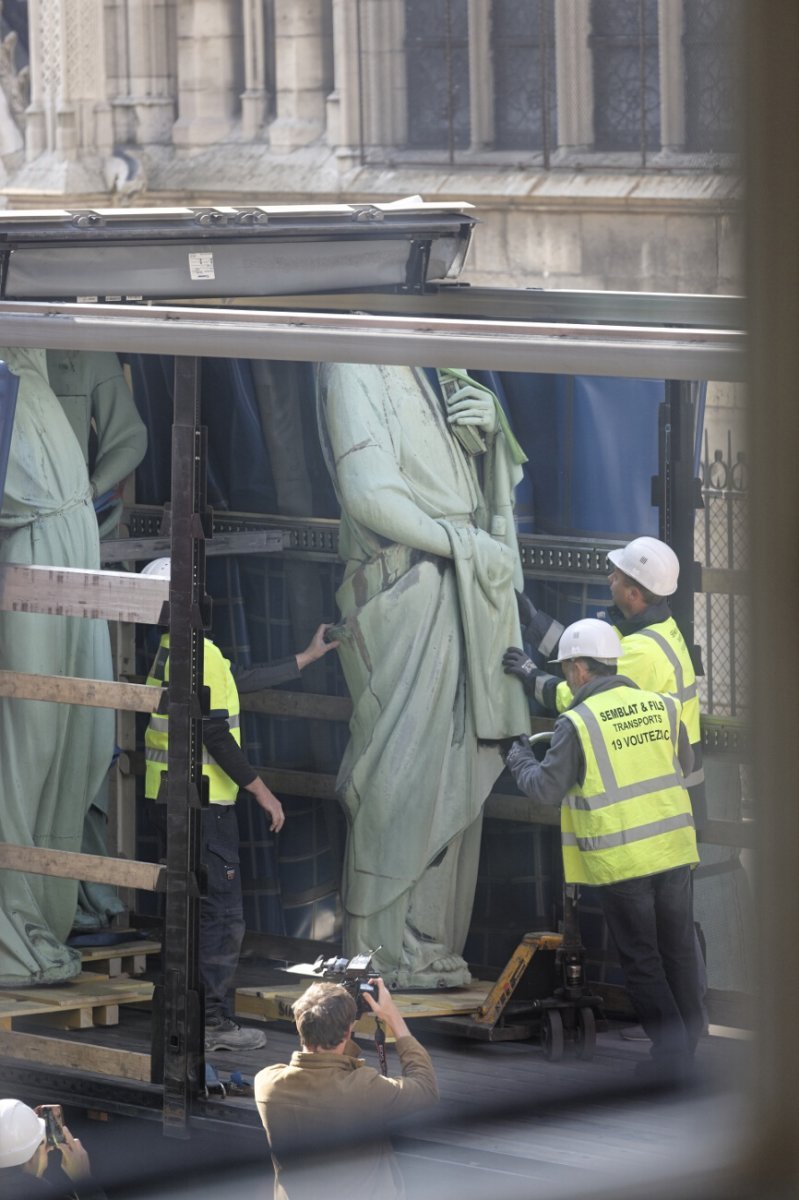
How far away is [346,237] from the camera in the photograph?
513 cm

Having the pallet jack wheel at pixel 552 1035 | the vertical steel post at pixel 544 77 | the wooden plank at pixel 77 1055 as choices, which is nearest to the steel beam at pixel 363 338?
the wooden plank at pixel 77 1055

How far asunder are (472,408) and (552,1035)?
4.84ft

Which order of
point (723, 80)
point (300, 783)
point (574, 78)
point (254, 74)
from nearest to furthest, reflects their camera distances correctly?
point (723, 80)
point (300, 783)
point (574, 78)
point (254, 74)

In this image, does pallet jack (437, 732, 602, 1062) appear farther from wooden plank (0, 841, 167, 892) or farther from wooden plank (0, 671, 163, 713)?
wooden plank (0, 671, 163, 713)

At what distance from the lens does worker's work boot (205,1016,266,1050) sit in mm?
4594

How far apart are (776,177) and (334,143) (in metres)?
13.8

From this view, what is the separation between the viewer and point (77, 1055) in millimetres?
4570

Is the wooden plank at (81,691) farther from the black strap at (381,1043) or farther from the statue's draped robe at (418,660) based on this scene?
the black strap at (381,1043)

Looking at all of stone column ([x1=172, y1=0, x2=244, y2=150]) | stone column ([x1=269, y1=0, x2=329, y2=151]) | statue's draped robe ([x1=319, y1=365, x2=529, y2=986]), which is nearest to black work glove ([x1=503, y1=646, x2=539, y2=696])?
statue's draped robe ([x1=319, y1=365, x2=529, y2=986])

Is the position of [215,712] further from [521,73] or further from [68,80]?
[68,80]

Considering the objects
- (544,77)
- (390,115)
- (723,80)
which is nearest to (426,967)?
(723,80)

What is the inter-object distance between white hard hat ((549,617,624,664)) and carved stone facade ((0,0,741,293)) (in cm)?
731

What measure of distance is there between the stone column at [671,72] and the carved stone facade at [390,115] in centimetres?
2

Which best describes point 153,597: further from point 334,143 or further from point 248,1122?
point 334,143
